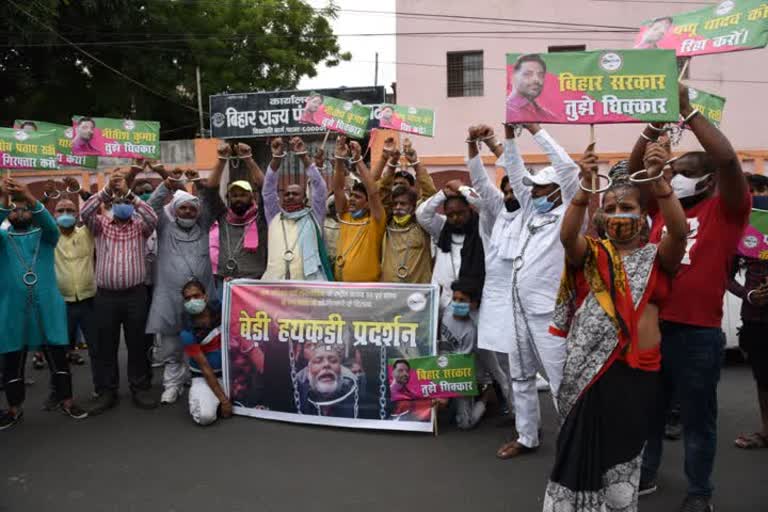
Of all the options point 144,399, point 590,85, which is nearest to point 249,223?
point 144,399

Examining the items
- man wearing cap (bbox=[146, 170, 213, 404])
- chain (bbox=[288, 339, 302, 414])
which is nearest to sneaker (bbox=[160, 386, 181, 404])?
man wearing cap (bbox=[146, 170, 213, 404])

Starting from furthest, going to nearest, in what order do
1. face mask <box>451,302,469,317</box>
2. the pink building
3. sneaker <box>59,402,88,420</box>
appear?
the pink building < sneaker <box>59,402,88,420</box> < face mask <box>451,302,469,317</box>

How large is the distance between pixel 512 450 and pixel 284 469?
1.53 meters

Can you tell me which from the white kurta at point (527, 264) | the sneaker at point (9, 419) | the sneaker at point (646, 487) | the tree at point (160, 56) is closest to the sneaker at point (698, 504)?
the sneaker at point (646, 487)

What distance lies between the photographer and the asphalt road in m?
3.80

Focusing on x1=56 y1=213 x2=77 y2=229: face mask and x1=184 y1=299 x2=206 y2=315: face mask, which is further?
x1=56 y1=213 x2=77 y2=229: face mask

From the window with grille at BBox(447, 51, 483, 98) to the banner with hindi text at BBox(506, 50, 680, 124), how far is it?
47.3 ft

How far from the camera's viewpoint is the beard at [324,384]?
16.7 feet

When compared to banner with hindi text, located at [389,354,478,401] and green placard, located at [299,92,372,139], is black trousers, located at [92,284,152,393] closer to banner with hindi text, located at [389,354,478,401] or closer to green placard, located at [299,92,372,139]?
green placard, located at [299,92,372,139]

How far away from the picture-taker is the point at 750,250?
442 cm

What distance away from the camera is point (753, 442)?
454 cm

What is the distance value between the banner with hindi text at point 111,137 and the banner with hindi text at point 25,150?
0.66m

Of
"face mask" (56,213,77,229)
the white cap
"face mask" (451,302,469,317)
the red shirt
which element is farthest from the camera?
"face mask" (56,213,77,229)

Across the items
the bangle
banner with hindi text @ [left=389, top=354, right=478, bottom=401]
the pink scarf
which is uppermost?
the bangle
